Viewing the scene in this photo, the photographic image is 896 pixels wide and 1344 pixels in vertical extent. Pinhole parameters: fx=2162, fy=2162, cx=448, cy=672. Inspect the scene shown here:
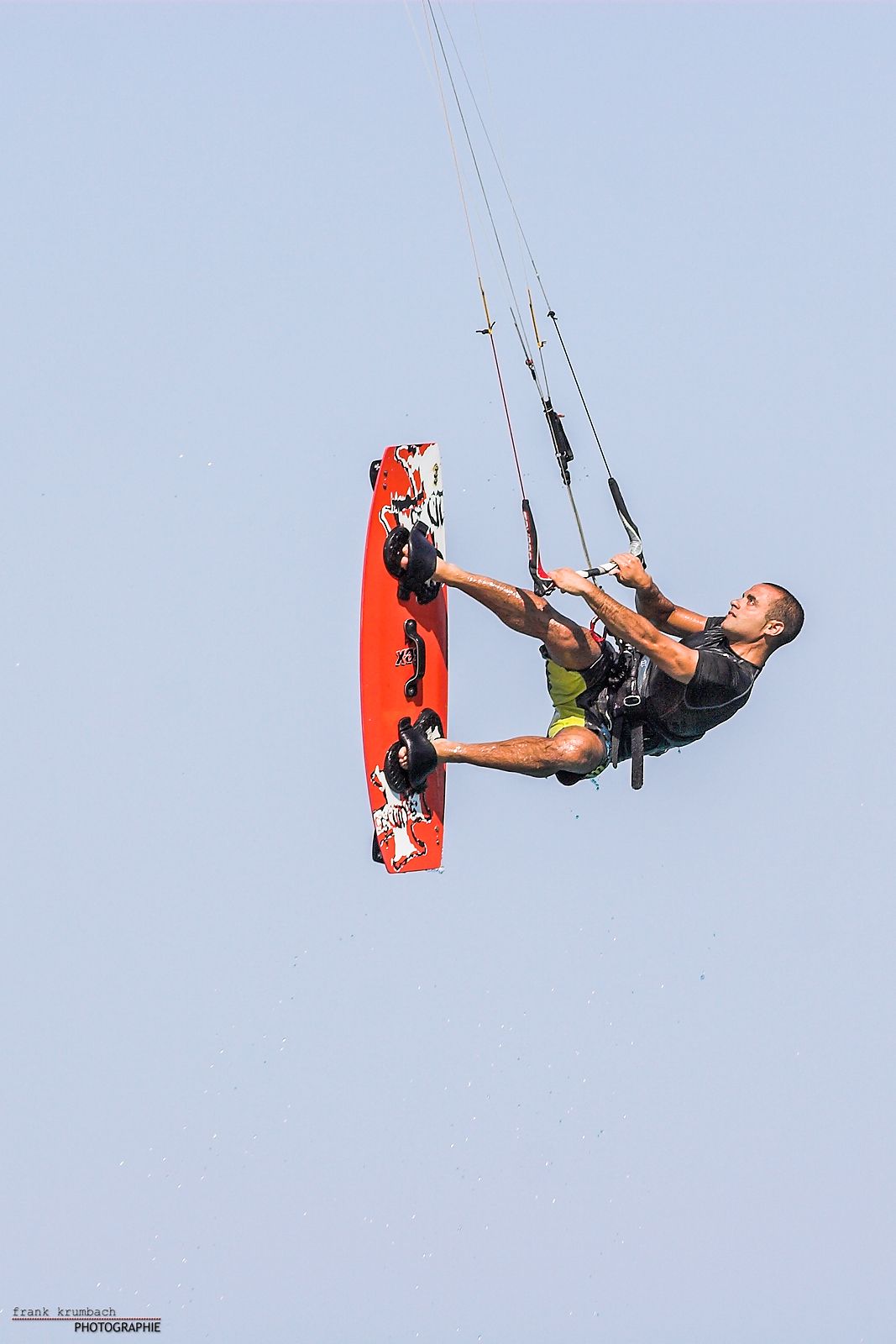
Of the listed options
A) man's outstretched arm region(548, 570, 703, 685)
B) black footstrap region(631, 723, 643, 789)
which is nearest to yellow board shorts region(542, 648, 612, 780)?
black footstrap region(631, 723, 643, 789)

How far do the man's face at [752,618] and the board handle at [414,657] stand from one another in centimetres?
149

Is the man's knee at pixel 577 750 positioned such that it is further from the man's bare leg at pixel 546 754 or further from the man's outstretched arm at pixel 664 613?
the man's outstretched arm at pixel 664 613

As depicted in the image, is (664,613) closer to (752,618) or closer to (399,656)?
(752,618)

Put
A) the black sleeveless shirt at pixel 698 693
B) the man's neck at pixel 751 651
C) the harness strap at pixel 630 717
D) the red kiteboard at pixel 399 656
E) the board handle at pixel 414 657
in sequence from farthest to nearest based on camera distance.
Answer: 1. the board handle at pixel 414 657
2. the red kiteboard at pixel 399 656
3. the harness strap at pixel 630 717
4. the man's neck at pixel 751 651
5. the black sleeveless shirt at pixel 698 693

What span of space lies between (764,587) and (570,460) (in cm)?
95

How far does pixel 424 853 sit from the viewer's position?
31.7 ft

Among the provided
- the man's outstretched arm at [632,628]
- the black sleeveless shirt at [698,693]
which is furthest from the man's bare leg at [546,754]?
the man's outstretched arm at [632,628]

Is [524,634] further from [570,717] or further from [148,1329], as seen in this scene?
[148,1329]

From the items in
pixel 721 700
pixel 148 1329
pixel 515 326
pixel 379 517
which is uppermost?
pixel 515 326

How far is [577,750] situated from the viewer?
8883 millimetres

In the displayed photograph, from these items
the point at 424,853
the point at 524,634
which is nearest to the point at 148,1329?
the point at 424,853

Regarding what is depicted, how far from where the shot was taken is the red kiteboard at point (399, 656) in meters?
9.46

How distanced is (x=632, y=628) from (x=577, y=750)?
745mm

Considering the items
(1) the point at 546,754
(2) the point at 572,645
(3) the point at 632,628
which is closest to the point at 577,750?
(1) the point at 546,754
